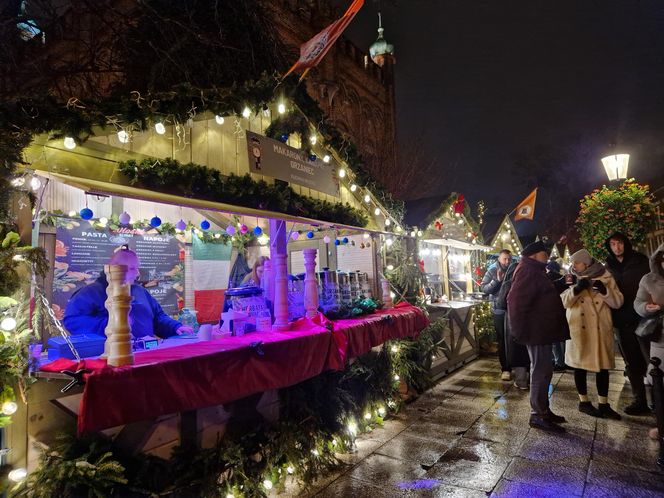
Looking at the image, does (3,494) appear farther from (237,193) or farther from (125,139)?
(237,193)

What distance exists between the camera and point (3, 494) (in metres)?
2.29

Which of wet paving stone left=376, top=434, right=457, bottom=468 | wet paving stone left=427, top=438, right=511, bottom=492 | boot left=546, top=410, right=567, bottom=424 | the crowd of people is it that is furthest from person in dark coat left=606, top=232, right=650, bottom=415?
wet paving stone left=376, top=434, right=457, bottom=468

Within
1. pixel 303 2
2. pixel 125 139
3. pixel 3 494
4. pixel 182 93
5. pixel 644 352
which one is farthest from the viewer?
pixel 303 2

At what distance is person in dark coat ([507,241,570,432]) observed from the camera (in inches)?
180

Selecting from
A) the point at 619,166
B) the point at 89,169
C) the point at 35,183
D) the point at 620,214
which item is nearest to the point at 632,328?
the point at 620,214

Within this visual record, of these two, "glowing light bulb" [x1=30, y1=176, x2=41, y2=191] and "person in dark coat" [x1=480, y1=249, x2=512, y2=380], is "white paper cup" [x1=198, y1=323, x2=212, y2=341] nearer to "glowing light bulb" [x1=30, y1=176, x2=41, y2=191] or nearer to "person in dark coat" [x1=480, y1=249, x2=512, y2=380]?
"glowing light bulb" [x1=30, y1=176, x2=41, y2=191]

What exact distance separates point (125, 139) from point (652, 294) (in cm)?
528

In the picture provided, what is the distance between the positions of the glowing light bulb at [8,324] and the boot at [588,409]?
6.00 m

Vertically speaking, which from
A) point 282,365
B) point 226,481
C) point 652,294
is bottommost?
point 226,481

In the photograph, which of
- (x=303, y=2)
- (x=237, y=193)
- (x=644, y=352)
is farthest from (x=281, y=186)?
(x=303, y=2)

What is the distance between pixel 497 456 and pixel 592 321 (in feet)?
7.04

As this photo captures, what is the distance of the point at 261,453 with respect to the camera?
351cm

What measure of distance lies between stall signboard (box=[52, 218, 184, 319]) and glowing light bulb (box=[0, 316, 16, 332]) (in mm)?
3468

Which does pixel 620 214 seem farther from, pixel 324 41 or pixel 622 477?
pixel 324 41
